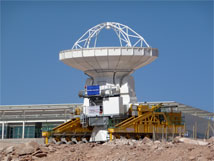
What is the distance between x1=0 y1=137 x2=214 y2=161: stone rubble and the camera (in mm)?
38250

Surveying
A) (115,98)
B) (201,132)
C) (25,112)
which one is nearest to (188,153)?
(115,98)

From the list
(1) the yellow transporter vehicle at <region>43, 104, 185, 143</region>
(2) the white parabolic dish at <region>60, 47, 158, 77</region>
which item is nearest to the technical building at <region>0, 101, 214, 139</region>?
(1) the yellow transporter vehicle at <region>43, 104, 185, 143</region>

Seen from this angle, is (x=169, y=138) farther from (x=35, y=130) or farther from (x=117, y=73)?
(x=35, y=130)

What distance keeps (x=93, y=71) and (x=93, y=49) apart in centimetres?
316

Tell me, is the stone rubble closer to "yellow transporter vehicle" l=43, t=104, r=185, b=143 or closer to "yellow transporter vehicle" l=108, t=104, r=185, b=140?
"yellow transporter vehicle" l=108, t=104, r=185, b=140

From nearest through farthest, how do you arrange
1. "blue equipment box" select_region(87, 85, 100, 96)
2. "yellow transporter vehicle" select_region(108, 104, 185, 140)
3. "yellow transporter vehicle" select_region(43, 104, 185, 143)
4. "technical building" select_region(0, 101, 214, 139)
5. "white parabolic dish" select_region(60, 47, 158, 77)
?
1. "yellow transporter vehicle" select_region(108, 104, 185, 140)
2. "yellow transporter vehicle" select_region(43, 104, 185, 143)
3. "white parabolic dish" select_region(60, 47, 158, 77)
4. "blue equipment box" select_region(87, 85, 100, 96)
5. "technical building" select_region(0, 101, 214, 139)

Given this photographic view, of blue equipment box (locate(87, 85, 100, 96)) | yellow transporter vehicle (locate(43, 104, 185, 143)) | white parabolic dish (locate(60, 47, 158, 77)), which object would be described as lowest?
yellow transporter vehicle (locate(43, 104, 185, 143))

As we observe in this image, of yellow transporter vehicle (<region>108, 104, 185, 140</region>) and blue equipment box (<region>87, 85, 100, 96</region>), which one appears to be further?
blue equipment box (<region>87, 85, 100, 96</region>)

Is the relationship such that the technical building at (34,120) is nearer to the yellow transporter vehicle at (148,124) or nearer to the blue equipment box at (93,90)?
the yellow transporter vehicle at (148,124)

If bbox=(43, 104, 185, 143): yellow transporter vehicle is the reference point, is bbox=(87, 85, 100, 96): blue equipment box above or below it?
above

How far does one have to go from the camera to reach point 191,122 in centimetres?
6894

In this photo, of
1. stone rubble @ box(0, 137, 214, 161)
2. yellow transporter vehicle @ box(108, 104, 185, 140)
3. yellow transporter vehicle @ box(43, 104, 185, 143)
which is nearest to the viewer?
stone rubble @ box(0, 137, 214, 161)

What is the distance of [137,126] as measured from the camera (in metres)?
57.0

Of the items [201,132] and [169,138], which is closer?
[169,138]
